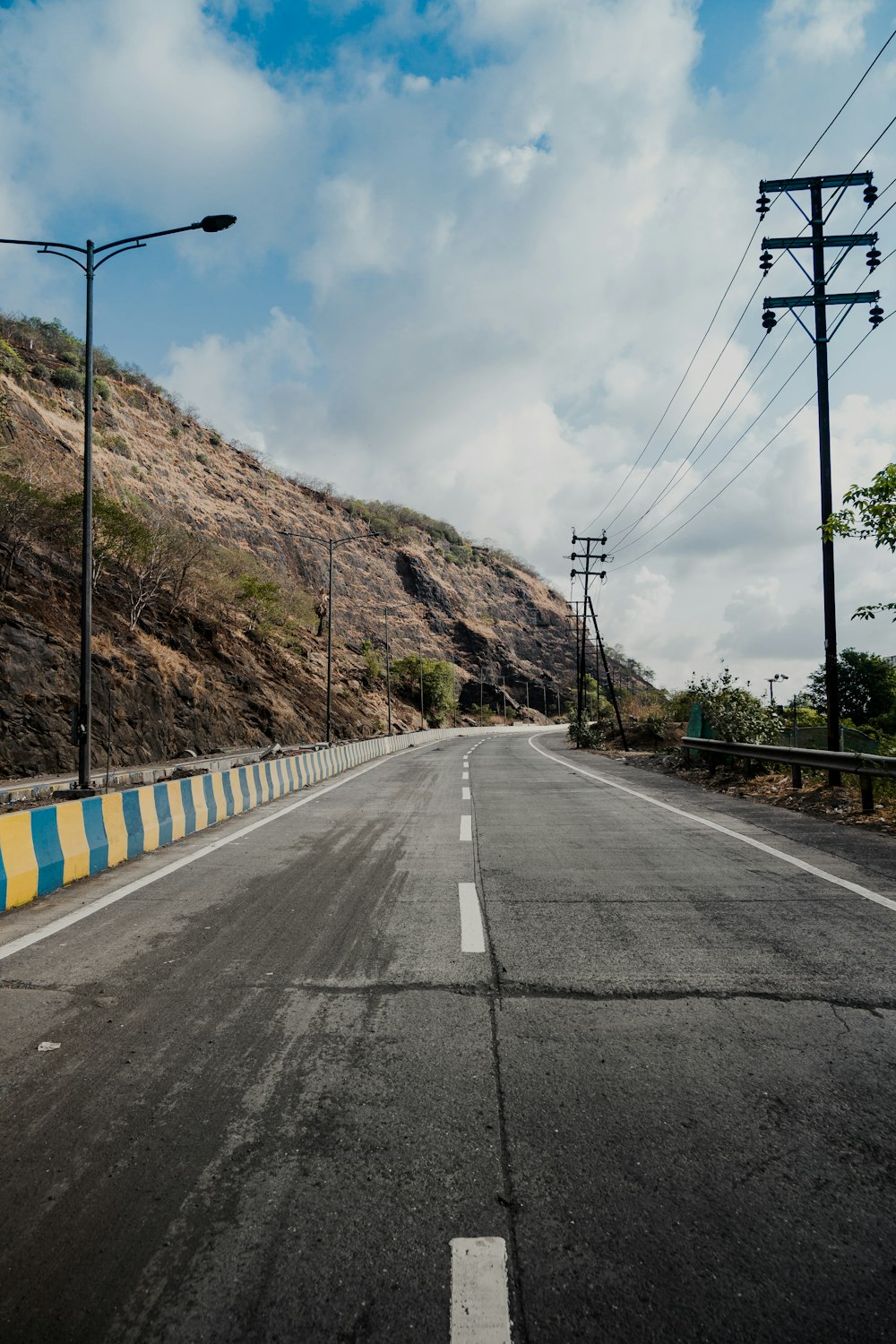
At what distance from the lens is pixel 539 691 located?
121 m

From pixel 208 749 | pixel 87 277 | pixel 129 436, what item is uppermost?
pixel 129 436

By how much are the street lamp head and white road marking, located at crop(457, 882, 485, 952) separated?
11147mm

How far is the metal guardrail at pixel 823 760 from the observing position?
10.8 m

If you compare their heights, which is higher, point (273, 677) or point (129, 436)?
point (129, 436)

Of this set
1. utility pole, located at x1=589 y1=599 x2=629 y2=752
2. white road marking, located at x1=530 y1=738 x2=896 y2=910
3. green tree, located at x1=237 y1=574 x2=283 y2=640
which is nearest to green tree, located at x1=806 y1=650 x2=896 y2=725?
utility pole, located at x1=589 y1=599 x2=629 y2=752

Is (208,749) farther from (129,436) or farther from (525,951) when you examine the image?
(129,436)

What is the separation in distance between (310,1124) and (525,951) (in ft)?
7.52

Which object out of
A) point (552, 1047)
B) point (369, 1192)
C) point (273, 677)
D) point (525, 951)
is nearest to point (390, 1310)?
point (369, 1192)

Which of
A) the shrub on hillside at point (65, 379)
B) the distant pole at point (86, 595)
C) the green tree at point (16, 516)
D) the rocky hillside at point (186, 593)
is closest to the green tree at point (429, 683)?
the rocky hillside at point (186, 593)

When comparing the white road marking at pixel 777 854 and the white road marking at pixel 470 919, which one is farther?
the white road marking at pixel 777 854

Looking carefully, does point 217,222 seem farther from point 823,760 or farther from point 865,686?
point 865,686

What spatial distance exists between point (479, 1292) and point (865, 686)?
3224 inches

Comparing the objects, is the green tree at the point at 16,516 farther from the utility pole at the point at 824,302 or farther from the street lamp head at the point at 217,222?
the utility pole at the point at 824,302

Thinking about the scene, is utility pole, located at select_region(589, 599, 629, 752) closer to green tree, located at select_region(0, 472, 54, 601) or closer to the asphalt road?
green tree, located at select_region(0, 472, 54, 601)
